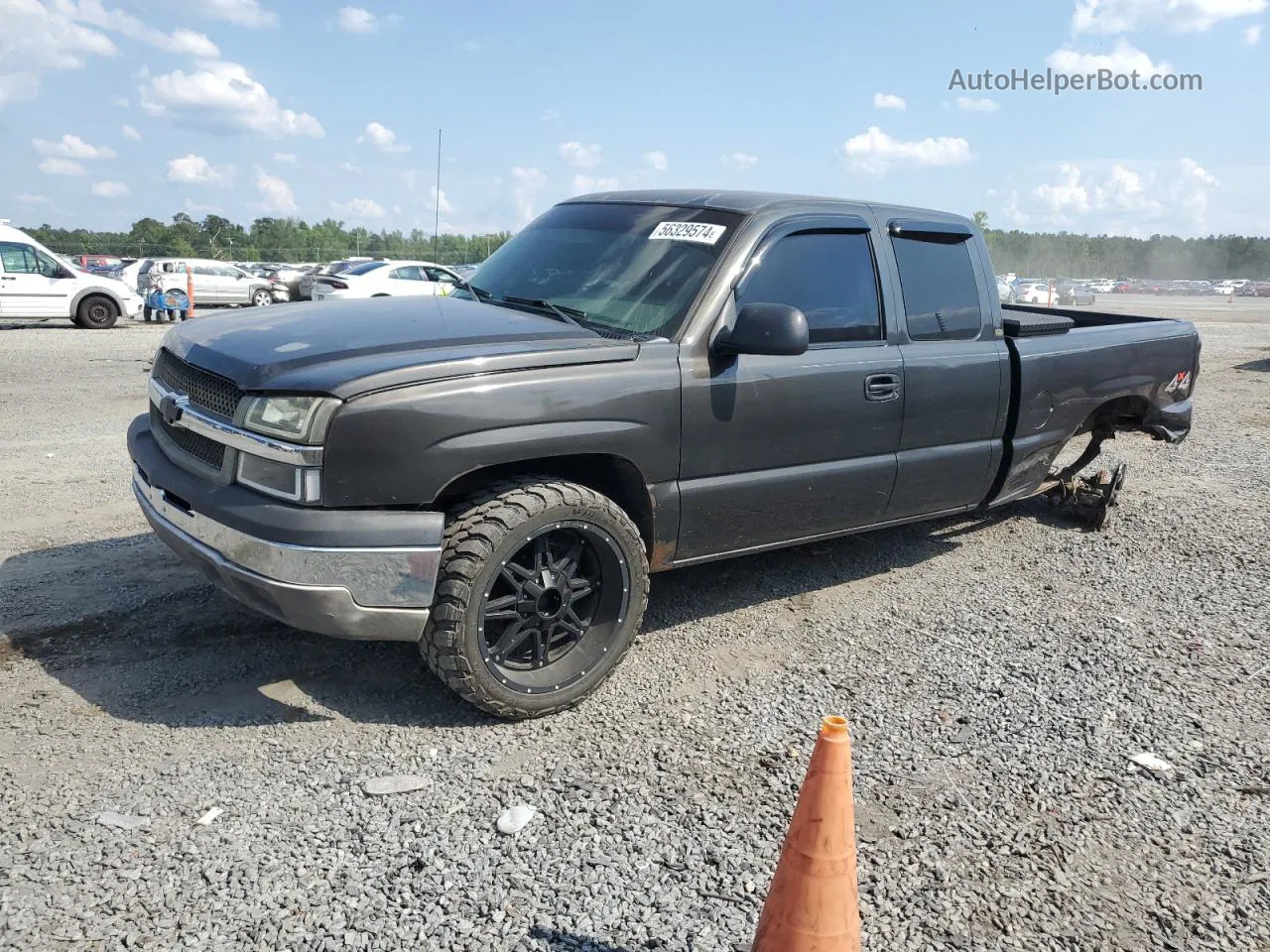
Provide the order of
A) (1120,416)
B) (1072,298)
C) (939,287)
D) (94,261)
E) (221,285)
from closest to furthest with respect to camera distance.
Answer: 1. (939,287)
2. (1120,416)
3. (221,285)
4. (94,261)
5. (1072,298)

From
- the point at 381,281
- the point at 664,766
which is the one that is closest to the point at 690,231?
the point at 664,766

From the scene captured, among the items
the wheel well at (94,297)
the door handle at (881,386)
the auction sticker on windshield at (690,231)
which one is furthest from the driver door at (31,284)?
the door handle at (881,386)

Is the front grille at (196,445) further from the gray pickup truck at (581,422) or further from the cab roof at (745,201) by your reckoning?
the cab roof at (745,201)

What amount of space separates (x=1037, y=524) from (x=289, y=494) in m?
5.00

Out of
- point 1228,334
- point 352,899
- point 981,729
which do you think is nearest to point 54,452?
point 352,899

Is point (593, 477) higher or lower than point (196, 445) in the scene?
lower

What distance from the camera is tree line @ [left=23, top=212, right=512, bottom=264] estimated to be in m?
49.1

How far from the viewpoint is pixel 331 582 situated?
9.98 ft

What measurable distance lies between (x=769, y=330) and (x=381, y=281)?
18.3 meters

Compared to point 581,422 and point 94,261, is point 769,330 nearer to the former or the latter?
point 581,422

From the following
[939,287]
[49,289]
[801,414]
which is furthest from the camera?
[49,289]

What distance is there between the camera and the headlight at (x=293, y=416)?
300 cm

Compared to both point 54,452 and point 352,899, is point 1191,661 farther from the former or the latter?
point 54,452

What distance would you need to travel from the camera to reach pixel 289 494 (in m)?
3.07
